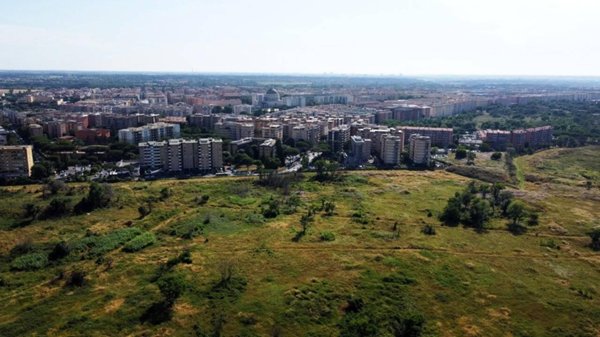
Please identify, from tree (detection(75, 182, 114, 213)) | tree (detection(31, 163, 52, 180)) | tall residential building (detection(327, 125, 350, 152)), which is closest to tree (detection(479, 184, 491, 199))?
tall residential building (detection(327, 125, 350, 152))

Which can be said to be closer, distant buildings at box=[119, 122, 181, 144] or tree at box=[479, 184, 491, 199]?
tree at box=[479, 184, 491, 199]

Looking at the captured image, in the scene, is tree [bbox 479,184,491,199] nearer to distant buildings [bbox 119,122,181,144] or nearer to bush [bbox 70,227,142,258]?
bush [bbox 70,227,142,258]

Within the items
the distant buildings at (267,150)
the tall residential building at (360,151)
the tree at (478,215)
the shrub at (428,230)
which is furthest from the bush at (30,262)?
the tall residential building at (360,151)

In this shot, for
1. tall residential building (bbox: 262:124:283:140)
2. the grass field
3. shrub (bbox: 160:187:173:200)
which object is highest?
tall residential building (bbox: 262:124:283:140)

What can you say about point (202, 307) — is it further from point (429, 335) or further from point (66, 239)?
point (66, 239)

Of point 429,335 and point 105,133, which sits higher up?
point 105,133

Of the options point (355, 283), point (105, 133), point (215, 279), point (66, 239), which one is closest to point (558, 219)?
point (355, 283)

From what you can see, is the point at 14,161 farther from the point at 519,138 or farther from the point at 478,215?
the point at 519,138
